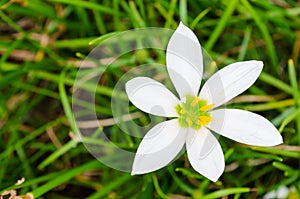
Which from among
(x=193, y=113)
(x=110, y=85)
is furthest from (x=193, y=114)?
(x=110, y=85)

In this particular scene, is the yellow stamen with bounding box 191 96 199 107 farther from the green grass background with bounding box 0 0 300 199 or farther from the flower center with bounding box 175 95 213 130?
the green grass background with bounding box 0 0 300 199

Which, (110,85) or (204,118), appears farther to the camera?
(110,85)

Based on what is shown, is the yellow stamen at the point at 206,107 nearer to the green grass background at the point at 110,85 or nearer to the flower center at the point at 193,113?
the flower center at the point at 193,113

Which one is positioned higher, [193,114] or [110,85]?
[110,85]

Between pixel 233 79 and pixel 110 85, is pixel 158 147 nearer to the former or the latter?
pixel 233 79

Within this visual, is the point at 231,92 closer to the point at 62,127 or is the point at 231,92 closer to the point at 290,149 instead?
the point at 290,149

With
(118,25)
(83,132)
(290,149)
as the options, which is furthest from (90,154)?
(290,149)
